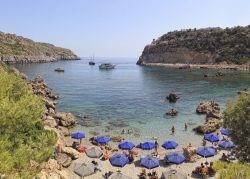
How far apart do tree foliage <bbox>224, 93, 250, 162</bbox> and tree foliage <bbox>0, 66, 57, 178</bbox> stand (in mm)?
15197

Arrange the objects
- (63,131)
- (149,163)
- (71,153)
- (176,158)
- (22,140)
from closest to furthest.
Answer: (22,140) < (149,163) < (176,158) < (71,153) < (63,131)

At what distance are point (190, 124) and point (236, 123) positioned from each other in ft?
77.5

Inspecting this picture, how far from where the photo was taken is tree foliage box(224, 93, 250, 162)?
2711cm

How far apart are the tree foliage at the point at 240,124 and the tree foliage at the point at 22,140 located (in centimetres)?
1520

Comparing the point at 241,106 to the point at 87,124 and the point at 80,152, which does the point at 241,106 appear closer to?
the point at 80,152

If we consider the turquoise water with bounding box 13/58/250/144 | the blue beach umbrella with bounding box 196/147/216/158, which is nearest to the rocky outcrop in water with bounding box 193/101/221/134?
the turquoise water with bounding box 13/58/250/144

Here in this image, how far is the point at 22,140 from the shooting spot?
70.3 ft

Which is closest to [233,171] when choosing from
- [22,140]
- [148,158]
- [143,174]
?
[22,140]

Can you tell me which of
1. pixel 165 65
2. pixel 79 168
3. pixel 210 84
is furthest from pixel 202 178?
pixel 165 65

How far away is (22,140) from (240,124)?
57.5 ft

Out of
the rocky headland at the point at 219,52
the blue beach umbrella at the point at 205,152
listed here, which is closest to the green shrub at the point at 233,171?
the blue beach umbrella at the point at 205,152

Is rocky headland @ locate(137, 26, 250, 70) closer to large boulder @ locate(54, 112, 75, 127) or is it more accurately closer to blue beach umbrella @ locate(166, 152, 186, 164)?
large boulder @ locate(54, 112, 75, 127)

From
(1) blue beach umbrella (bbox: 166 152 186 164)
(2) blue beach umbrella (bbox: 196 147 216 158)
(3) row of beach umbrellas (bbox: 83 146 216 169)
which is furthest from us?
(2) blue beach umbrella (bbox: 196 147 216 158)

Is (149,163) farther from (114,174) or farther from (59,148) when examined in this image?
(59,148)
